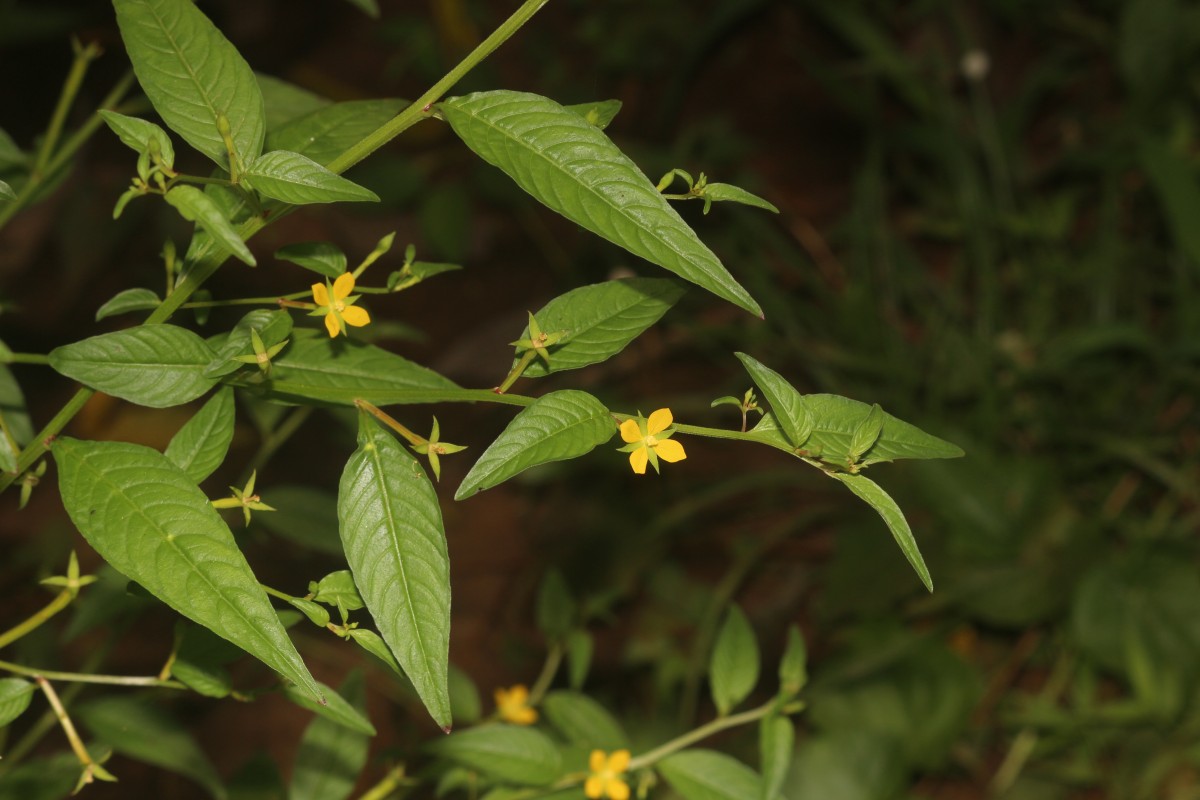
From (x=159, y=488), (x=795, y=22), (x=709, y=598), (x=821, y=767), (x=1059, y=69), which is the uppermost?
(x=795, y=22)

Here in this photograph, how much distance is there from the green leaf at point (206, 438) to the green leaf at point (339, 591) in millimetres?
107

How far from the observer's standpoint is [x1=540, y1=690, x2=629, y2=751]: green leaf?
101 cm

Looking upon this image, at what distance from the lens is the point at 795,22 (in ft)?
9.30

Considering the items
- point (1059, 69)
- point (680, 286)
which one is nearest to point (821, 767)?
point (680, 286)

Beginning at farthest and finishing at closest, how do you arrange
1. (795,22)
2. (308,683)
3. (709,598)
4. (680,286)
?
(795,22)
(709,598)
(680,286)
(308,683)

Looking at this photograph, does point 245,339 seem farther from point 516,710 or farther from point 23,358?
point 516,710

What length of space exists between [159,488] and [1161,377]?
Answer: 81.3 inches

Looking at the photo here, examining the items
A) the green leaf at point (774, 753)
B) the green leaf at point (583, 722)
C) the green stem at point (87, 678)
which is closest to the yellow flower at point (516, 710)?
the green leaf at point (583, 722)

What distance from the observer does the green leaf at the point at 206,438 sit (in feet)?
2.15

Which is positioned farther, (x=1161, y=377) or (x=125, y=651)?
(x=1161, y=377)

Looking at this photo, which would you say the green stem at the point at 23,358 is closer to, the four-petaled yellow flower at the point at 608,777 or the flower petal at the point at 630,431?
the flower petal at the point at 630,431

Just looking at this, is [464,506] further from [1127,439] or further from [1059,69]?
[1059,69]

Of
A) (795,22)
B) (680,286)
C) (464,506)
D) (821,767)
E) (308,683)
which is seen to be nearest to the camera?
(308,683)

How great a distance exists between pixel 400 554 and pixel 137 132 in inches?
10.2
